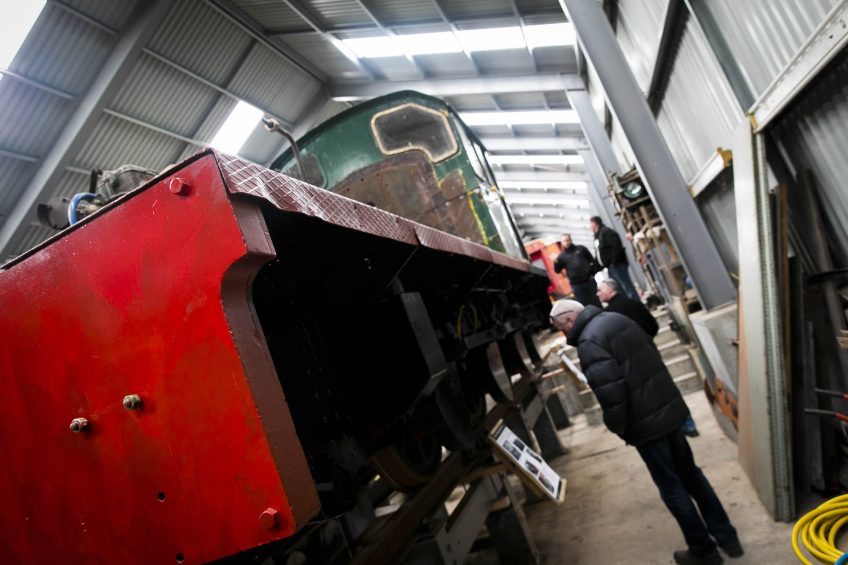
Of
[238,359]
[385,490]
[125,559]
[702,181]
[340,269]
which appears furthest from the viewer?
[702,181]

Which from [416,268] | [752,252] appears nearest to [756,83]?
[752,252]

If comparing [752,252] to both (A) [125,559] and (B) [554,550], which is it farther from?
(A) [125,559]

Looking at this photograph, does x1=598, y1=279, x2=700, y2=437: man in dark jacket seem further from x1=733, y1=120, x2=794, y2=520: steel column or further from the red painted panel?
the red painted panel

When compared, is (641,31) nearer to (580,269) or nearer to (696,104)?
(696,104)

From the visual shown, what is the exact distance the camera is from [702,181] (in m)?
4.74

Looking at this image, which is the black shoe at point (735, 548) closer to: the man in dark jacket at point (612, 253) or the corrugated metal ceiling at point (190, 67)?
the man in dark jacket at point (612, 253)

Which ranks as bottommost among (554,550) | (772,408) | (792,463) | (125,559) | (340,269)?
(554,550)

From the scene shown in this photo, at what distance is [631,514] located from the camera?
12.5 feet

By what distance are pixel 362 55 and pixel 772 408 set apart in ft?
29.5

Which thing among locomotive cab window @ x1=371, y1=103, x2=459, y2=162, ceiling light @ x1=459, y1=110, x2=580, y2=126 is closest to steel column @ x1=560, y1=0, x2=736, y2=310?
locomotive cab window @ x1=371, y1=103, x2=459, y2=162

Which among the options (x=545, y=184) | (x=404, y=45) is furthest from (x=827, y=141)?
(x=545, y=184)

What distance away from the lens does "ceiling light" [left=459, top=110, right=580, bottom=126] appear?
12.5 m

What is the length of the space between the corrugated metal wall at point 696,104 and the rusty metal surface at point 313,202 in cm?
302

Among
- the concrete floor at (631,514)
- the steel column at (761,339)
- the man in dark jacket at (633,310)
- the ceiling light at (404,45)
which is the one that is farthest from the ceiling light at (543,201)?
the steel column at (761,339)
